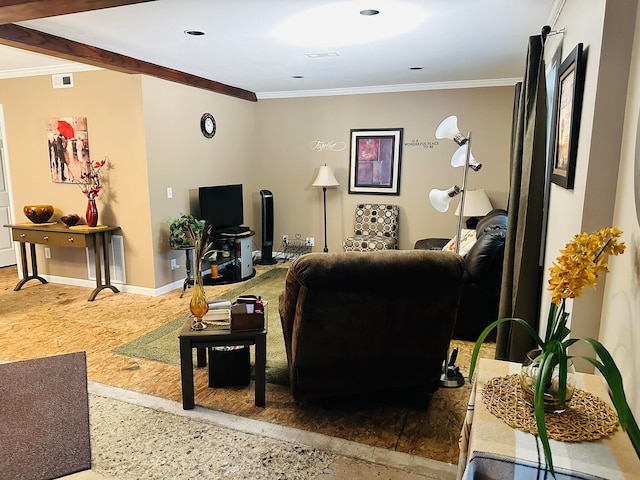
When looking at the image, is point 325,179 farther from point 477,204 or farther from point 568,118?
point 568,118

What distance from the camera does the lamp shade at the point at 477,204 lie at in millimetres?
5254

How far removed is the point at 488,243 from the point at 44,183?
486 cm

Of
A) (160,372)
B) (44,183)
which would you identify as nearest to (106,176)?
(44,183)

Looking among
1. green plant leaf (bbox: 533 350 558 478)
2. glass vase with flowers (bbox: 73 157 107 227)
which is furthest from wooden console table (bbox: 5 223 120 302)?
green plant leaf (bbox: 533 350 558 478)

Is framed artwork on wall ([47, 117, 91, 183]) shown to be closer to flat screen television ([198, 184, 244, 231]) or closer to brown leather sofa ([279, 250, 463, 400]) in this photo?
flat screen television ([198, 184, 244, 231])

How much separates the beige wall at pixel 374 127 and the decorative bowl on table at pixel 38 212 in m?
2.82

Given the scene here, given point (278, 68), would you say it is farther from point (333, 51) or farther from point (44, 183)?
point (44, 183)

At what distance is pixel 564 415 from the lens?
1344 millimetres

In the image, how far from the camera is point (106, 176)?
4.89 metres

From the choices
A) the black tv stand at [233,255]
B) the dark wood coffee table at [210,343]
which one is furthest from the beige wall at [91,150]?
the dark wood coffee table at [210,343]

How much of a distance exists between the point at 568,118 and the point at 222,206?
4.34 meters

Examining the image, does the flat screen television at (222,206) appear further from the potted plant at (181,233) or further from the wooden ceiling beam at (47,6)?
the wooden ceiling beam at (47,6)

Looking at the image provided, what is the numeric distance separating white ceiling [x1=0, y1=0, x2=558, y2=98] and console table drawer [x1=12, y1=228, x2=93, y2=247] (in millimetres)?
1762

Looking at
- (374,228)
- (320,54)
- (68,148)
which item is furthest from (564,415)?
(68,148)
